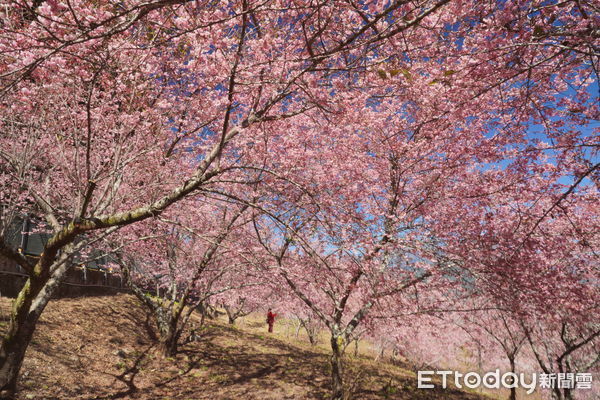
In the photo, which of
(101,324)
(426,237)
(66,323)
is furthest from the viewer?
(101,324)

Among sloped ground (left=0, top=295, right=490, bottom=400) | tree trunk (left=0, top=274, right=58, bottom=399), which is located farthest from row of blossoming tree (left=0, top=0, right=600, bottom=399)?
sloped ground (left=0, top=295, right=490, bottom=400)

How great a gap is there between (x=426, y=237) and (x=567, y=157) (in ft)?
9.13

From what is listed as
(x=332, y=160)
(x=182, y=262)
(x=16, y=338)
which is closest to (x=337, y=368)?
(x=332, y=160)

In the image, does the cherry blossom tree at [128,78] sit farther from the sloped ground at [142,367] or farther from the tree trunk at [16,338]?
the sloped ground at [142,367]

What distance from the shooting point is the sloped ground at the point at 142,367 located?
693 centimetres

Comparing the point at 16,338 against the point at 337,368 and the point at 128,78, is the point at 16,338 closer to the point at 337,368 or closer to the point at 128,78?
the point at 128,78

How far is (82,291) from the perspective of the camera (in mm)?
12289

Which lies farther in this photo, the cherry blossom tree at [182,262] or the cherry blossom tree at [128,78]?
the cherry blossom tree at [182,262]

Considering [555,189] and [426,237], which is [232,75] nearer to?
[426,237]

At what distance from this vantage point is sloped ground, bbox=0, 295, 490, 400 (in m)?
6.93

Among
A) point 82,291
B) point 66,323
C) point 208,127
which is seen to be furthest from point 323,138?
point 82,291

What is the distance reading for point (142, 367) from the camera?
870cm

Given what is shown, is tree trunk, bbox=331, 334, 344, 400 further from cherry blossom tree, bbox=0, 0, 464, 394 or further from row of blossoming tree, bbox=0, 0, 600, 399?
cherry blossom tree, bbox=0, 0, 464, 394

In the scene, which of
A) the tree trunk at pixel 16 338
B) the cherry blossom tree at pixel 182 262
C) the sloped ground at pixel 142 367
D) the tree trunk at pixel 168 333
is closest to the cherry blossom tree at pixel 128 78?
the tree trunk at pixel 16 338
